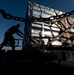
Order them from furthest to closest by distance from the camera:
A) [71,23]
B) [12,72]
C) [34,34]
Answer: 1. [71,23]
2. [34,34]
3. [12,72]

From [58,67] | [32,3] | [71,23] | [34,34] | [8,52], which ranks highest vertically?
[32,3]

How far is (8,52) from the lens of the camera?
419 centimetres

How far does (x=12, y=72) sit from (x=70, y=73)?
1.96 metres

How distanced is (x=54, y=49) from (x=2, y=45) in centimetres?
261

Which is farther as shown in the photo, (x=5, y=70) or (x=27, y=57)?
(x=27, y=57)

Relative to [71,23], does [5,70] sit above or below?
below

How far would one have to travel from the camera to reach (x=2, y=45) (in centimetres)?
537

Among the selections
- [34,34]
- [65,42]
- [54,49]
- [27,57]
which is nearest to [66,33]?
[65,42]

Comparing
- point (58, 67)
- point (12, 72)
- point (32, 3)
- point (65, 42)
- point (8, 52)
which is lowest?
point (12, 72)

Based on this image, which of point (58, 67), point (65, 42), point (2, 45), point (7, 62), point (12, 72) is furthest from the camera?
point (65, 42)

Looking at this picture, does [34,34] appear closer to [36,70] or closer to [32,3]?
[32,3]

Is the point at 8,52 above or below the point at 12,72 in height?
above

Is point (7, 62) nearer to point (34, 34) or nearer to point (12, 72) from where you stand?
point (12, 72)

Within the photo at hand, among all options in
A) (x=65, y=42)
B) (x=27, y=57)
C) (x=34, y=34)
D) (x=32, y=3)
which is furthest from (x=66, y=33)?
(x=27, y=57)
